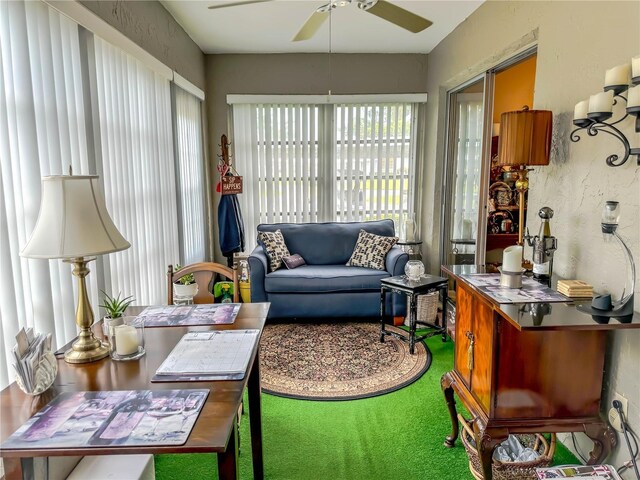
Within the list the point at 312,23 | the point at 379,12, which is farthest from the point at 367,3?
the point at 312,23

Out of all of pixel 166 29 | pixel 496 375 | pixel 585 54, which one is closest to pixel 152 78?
pixel 166 29

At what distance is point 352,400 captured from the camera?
2646 mm

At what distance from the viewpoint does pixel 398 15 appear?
7.84 ft

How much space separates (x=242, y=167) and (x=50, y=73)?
119 inches

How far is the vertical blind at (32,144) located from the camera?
1.65 meters

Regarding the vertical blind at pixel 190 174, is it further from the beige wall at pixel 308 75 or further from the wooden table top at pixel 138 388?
the wooden table top at pixel 138 388

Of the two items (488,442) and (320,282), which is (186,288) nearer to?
(488,442)

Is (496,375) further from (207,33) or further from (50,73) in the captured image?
(207,33)

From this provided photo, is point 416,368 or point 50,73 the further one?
point 416,368

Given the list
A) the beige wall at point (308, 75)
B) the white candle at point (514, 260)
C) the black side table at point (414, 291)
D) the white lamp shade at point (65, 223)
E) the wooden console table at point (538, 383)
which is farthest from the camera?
the beige wall at point (308, 75)

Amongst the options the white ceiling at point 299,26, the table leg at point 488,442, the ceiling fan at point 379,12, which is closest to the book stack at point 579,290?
the table leg at point 488,442

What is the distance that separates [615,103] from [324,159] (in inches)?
136

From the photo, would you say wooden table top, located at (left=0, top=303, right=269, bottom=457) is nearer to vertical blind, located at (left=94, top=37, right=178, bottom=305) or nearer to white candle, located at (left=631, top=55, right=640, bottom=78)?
vertical blind, located at (left=94, top=37, right=178, bottom=305)

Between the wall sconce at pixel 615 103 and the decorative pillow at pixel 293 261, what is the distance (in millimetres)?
2884
